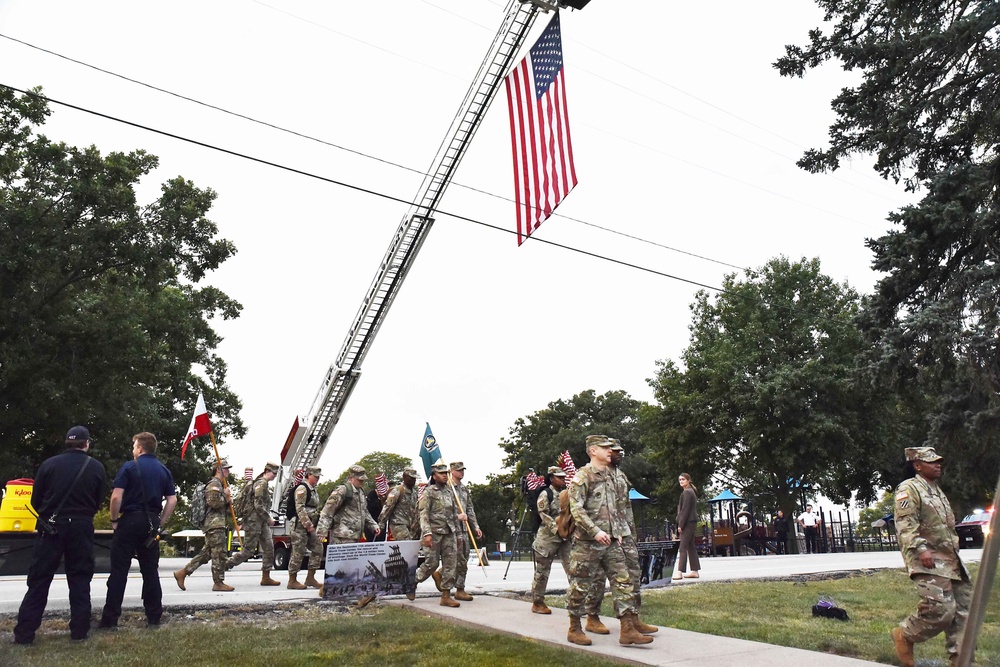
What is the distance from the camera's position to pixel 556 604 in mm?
10773

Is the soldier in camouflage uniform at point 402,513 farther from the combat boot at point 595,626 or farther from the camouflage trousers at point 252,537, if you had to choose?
the combat boot at point 595,626

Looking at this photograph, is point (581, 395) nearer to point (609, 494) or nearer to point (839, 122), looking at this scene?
point (839, 122)

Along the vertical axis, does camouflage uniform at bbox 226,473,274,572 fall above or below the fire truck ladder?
below

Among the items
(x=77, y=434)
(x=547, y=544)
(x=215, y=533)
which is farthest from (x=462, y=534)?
(x=77, y=434)

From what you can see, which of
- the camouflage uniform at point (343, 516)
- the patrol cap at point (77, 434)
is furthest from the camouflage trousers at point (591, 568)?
the camouflage uniform at point (343, 516)

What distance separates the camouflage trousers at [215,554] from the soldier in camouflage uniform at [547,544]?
5.28 meters

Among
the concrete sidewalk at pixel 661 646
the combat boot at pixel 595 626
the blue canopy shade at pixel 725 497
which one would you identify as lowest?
the concrete sidewalk at pixel 661 646

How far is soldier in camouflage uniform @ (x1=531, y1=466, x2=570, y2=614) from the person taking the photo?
9.76 m

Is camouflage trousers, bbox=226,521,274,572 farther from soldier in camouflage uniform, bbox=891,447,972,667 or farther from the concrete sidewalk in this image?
soldier in camouflage uniform, bbox=891,447,972,667

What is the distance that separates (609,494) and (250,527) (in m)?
7.78

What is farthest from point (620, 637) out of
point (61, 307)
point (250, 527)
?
point (61, 307)

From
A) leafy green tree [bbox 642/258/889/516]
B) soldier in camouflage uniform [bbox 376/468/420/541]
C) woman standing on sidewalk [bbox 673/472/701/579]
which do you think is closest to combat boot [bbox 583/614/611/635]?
soldier in camouflage uniform [bbox 376/468/420/541]

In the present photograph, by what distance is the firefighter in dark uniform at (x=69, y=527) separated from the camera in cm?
748

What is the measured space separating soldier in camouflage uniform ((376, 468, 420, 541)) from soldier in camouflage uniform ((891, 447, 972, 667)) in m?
7.36
